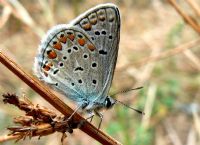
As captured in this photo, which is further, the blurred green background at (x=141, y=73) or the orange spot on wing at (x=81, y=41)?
the blurred green background at (x=141, y=73)

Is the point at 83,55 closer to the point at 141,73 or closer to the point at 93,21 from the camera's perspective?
the point at 93,21

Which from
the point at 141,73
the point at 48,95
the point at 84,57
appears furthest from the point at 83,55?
the point at 141,73

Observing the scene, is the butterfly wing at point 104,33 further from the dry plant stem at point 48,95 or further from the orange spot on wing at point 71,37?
the dry plant stem at point 48,95

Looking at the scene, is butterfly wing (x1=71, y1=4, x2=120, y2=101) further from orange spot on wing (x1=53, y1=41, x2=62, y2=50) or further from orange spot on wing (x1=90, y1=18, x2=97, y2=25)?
orange spot on wing (x1=53, y1=41, x2=62, y2=50)

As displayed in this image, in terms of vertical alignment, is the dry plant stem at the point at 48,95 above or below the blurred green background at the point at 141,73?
below

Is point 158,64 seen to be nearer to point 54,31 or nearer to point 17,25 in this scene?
point 17,25

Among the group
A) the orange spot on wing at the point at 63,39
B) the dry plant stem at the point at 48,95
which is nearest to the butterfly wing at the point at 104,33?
the orange spot on wing at the point at 63,39

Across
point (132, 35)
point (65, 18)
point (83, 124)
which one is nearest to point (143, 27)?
point (132, 35)

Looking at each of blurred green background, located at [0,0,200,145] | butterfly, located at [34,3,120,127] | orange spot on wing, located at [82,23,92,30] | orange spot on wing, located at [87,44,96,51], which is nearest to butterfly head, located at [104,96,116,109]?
butterfly, located at [34,3,120,127]
